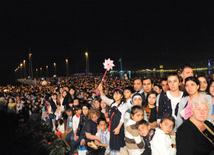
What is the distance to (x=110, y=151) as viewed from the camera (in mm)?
4445

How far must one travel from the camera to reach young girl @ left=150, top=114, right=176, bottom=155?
9.92 feet

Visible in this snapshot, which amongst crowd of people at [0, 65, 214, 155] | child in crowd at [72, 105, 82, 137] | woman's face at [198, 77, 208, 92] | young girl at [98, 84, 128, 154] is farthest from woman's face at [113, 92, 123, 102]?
child in crowd at [72, 105, 82, 137]

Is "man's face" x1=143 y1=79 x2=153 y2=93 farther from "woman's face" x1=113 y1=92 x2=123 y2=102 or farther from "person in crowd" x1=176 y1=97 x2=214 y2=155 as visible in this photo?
"person in crowd" x1=176 y1=97 x2=214 y2=155

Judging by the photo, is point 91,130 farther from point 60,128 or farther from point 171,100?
point 60,128

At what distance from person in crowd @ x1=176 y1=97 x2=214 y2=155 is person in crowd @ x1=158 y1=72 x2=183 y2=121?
1059 millimetres

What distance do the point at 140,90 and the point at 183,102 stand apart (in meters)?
1.67

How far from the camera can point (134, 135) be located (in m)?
3.57

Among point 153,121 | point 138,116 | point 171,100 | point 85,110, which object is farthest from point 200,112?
point 85,110

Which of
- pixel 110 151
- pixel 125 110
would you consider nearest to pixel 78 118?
pixel 110 151

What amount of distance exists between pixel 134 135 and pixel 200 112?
1393 millimetres

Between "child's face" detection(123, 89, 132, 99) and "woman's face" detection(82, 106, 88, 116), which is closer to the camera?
"child's face" detection(123, 89, 132, 99)

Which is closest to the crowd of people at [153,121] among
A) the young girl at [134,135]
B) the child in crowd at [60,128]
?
the young girl at [134,135]

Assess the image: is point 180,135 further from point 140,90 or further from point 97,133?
point 97,133

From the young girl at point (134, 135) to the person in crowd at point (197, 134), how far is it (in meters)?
1.10
